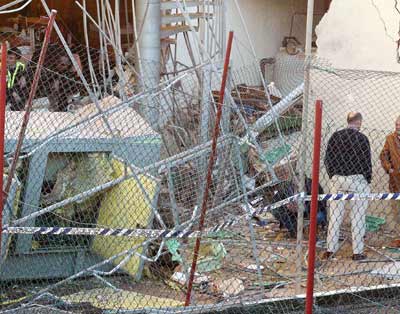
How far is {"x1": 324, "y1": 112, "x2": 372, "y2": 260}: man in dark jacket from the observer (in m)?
9.48

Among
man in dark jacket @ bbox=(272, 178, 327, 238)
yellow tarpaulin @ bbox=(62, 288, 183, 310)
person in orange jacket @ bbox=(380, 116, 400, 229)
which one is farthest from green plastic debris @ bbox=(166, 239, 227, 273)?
person in orange jacket @ bbox=(380, 116, 400, 229)

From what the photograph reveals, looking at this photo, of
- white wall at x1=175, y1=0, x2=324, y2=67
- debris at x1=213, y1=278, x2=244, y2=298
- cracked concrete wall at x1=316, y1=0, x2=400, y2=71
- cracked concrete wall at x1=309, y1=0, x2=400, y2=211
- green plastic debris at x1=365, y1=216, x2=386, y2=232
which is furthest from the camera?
white wall at x1=175, y1=0, x2=324, y2=67

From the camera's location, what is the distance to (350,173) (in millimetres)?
9609

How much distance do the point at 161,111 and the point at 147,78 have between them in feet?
6.26

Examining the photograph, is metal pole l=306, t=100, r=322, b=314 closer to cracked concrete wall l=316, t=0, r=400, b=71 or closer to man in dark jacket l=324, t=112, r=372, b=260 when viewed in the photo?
man in dark jacket l=324, t=112, r=372, b=260

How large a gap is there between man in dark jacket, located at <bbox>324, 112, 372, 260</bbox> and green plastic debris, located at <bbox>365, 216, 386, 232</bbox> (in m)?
0.98

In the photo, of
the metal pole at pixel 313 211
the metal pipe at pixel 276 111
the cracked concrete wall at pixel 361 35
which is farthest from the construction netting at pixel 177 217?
the metal pole at pixel 313 211

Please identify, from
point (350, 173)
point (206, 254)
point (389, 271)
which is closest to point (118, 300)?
point (206, 254)

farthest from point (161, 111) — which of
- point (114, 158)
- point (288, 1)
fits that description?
point (288, 1)

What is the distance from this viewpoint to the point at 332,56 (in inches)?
477

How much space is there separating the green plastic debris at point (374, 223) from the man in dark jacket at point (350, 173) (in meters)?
0.98

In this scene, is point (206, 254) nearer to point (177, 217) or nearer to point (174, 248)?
point (174, 248)

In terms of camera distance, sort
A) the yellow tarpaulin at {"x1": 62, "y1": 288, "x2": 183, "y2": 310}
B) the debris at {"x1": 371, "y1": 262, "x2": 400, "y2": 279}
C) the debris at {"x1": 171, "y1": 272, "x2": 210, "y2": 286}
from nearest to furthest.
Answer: the yellow tarpaulin at {"x1": 62, "y1": 288, "x2": 183, "y2": 310}, the debris at {"x1": 371, "y1": 262, "x2": 400, "y2": 279}, the debris at {"x1": 171, "y1": 272, "x2": 210, "y2": 286}

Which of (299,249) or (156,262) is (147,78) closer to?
(156,262)
